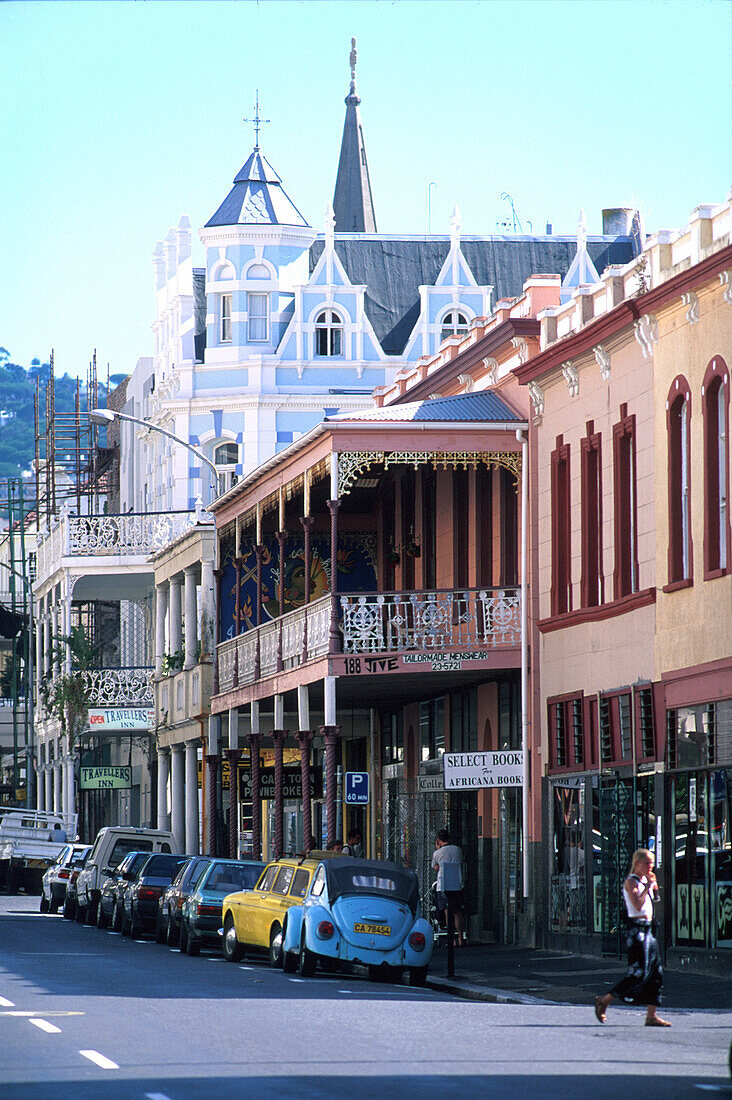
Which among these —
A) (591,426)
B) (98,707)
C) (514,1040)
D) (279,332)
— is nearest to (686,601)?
(591,426)

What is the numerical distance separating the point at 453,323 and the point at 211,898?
33.0 m

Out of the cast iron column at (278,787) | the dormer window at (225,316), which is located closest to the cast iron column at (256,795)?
the cast iron column at (278,787)

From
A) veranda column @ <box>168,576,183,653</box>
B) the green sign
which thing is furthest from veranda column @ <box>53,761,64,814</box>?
veranda column @ <box>168,576,183,653</box>

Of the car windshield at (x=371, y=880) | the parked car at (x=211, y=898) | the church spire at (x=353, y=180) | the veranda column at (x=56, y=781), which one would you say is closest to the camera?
the car windshield at (x=371, y=880)

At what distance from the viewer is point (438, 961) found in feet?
89.1

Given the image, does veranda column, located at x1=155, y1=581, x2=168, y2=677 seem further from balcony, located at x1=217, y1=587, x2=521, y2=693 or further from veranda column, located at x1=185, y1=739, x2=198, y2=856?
balcony, located at x1=217, y1=587, x2=521, y2=693

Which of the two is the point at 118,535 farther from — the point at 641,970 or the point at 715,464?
the point at 641,970

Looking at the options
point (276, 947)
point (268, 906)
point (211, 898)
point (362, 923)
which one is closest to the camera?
point (362, 923)

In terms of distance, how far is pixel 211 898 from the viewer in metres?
29.4

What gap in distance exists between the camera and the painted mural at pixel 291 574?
1523 inches

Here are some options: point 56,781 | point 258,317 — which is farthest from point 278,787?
point 258,317

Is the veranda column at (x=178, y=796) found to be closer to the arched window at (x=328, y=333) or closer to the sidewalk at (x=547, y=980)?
the arched window at (x=328, y=333)

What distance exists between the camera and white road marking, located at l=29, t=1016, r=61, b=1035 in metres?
16.9

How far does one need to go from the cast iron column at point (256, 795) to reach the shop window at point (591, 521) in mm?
9708
